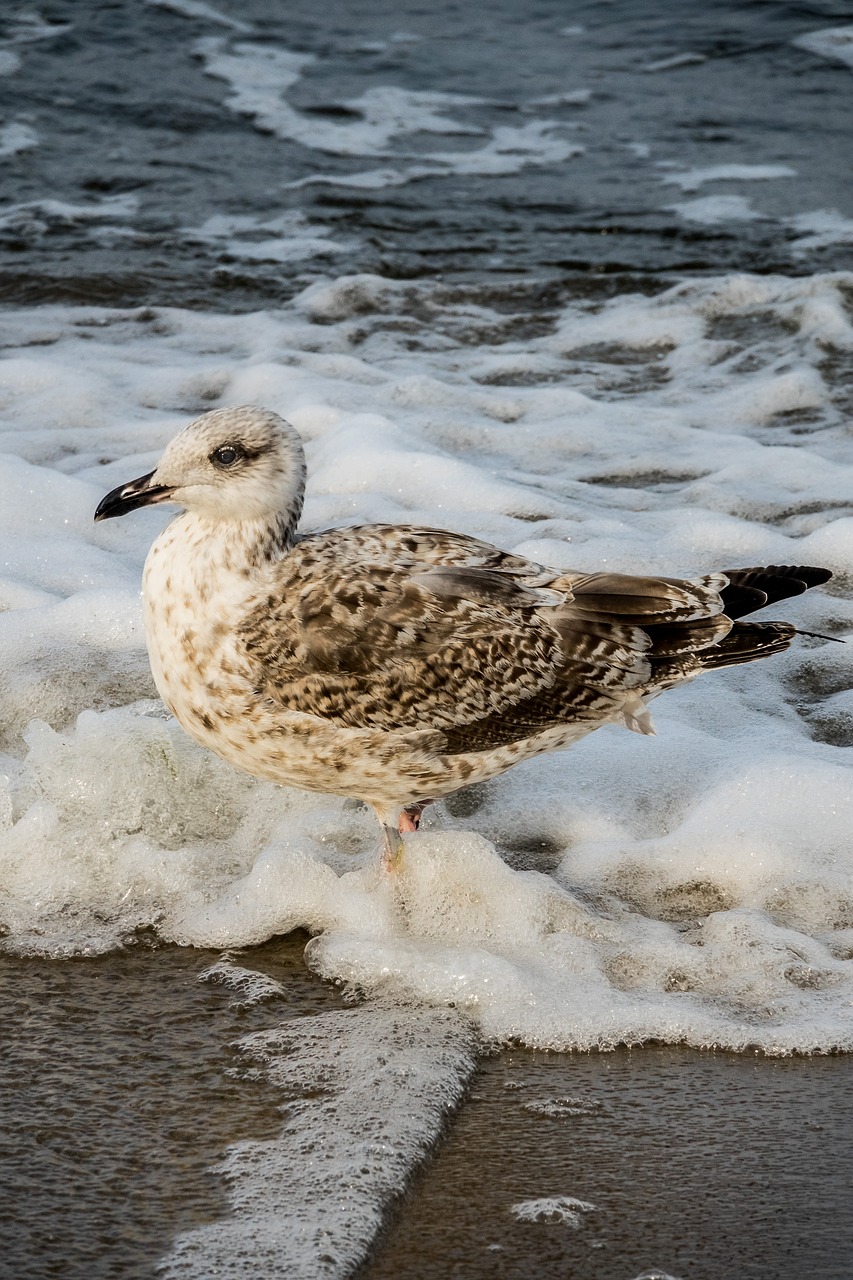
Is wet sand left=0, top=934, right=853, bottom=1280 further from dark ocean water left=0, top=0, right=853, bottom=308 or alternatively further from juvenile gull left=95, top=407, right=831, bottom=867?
dark ocean water left=0, top=0, right=853, bottom=308

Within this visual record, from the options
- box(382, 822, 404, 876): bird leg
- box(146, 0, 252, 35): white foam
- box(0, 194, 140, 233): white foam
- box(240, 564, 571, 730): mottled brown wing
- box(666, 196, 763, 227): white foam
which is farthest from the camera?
box(146, 0, 252, 35): white foam

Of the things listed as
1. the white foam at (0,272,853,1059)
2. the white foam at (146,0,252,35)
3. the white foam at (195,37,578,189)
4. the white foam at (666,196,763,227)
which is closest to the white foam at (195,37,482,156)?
the white foam at (195,37,578,189)

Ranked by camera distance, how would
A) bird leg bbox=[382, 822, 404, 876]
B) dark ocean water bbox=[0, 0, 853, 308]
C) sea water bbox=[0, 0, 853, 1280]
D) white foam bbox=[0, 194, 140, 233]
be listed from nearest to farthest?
sea water bbox=[0, 0, 853, 1280]
bird leg bbox=[382, 822, 404, 876]
dark ocean water bbox=[0, 0, 853, 308]
white foam bbox=[0, 194, 140, 233]

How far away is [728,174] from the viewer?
14180 mm

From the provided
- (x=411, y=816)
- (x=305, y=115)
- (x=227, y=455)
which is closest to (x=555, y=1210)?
(x=411, y=816)

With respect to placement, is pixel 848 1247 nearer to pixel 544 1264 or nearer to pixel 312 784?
pixel 544 1264

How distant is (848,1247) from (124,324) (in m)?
8.27

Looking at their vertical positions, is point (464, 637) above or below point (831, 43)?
below

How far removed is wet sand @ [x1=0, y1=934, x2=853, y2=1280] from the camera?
3162mm

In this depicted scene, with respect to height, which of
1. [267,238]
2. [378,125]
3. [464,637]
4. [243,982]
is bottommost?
[243,982]

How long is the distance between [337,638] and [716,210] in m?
9.98

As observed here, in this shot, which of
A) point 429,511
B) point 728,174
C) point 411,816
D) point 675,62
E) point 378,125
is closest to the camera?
point 411,816

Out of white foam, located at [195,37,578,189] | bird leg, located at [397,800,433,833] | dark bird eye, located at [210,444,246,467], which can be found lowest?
bird leg, located at [397,800,433,833]

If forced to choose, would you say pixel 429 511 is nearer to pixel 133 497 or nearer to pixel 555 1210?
pixel 133 497
